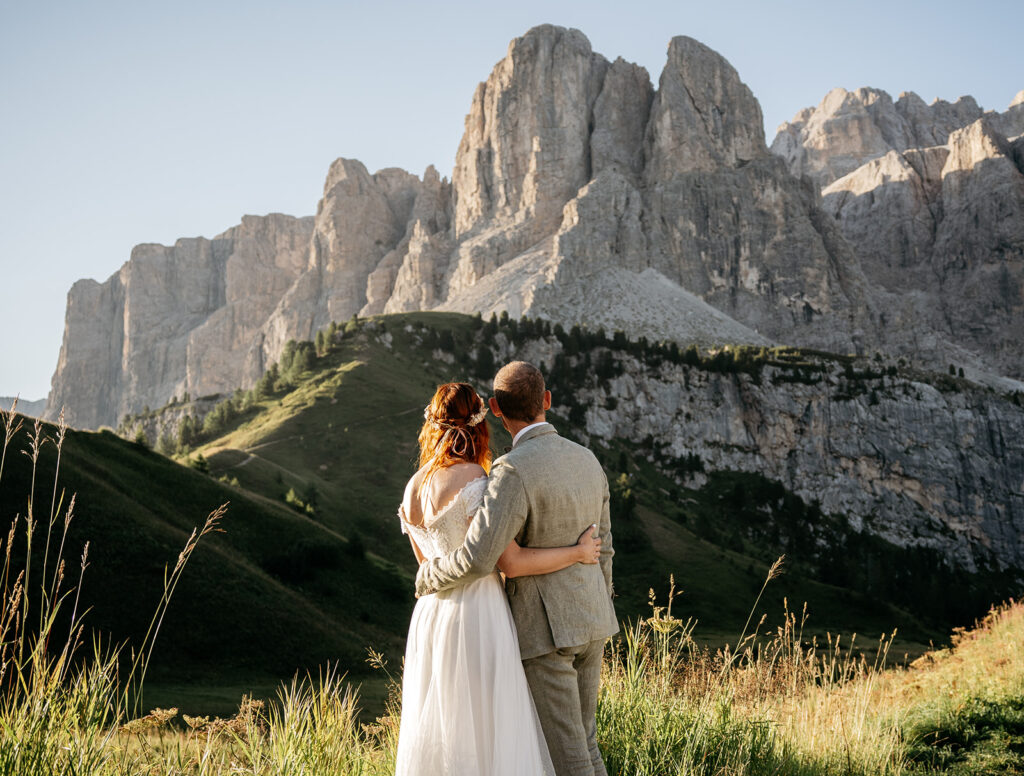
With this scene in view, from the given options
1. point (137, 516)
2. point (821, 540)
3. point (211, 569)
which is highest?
point (137, 516)

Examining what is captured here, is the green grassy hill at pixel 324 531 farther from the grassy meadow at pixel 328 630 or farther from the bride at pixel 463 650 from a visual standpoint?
the bride at pixel 463 650

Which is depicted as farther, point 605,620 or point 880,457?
point 880,457

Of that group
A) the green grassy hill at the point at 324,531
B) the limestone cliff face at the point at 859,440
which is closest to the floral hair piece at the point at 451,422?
the green grassy hill at the point at 324,531

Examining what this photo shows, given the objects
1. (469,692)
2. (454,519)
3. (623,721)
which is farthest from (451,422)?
(623,721)

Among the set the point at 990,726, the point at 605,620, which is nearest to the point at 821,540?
the point at 990,726

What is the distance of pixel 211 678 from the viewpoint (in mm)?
29391

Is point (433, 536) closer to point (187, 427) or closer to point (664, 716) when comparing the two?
point (664, 716)

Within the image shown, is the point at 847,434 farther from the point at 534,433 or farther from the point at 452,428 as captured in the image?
the point at 452,428

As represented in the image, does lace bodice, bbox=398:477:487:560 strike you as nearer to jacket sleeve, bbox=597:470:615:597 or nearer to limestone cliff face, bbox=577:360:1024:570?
jacket sleeve, bbox=597:470:615:597

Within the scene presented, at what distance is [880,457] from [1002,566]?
26428mm

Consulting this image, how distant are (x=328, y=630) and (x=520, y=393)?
3376 cm

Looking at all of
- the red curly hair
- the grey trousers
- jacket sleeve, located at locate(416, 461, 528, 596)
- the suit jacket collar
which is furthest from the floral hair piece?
the grey trousers

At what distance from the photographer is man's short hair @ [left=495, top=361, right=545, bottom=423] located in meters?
5.96

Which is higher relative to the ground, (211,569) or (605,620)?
(605,620)
